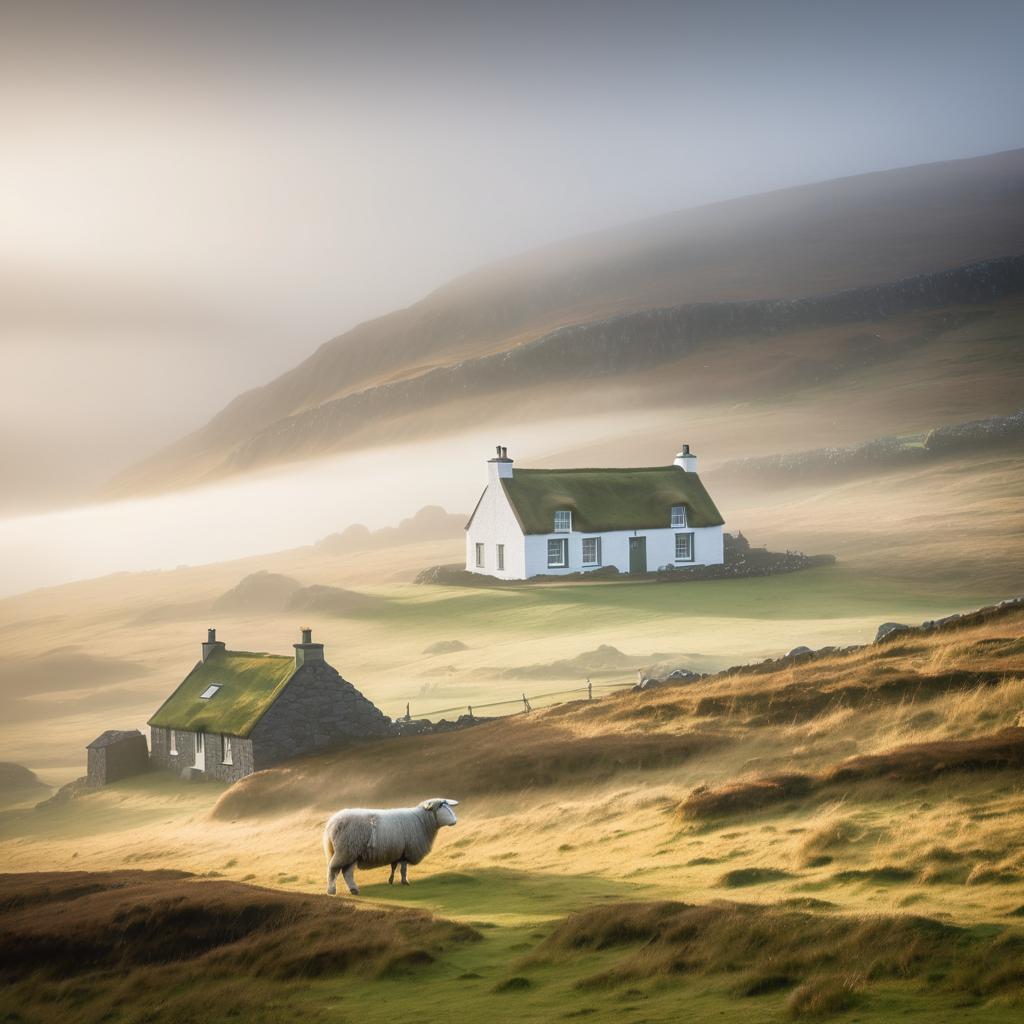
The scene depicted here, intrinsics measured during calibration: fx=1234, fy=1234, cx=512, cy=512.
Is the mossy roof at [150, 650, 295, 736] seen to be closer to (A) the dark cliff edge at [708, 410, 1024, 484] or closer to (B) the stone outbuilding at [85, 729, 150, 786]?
(B) the stone outbuilding at [85, 729, 150, 786]

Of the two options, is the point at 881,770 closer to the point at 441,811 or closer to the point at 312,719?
the point at 441,811

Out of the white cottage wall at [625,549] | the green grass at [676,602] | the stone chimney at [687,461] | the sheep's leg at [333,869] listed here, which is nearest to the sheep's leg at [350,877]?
the sheep's leg at [333,869]

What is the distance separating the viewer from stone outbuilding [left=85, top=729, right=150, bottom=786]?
5997cm

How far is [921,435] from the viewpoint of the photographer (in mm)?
163000

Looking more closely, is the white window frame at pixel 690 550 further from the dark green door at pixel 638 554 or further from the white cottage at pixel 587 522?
the dark green door at pixel 638 554

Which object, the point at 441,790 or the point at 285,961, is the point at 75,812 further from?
the point at 285,961

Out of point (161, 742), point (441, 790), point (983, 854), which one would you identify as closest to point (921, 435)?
Result: point (161, 742)

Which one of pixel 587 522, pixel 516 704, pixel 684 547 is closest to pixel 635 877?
pixel 516 704

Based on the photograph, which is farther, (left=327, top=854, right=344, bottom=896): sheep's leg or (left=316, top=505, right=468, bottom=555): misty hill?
(left=316, top=505, right=468, bottom=555): misty hill

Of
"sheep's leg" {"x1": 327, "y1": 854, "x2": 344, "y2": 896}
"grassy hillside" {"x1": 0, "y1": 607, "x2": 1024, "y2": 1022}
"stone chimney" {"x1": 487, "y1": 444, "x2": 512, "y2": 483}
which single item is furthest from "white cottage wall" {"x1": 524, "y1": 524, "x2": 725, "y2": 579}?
"sheep's leg" {"x1": 327, "y1": 854, "x2": 344, "y2": 896}

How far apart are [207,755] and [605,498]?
4340 cm

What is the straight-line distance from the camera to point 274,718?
52.8 metres

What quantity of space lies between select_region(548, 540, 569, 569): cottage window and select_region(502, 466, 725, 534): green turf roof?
5.21 ft

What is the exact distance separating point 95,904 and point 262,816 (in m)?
18.1
